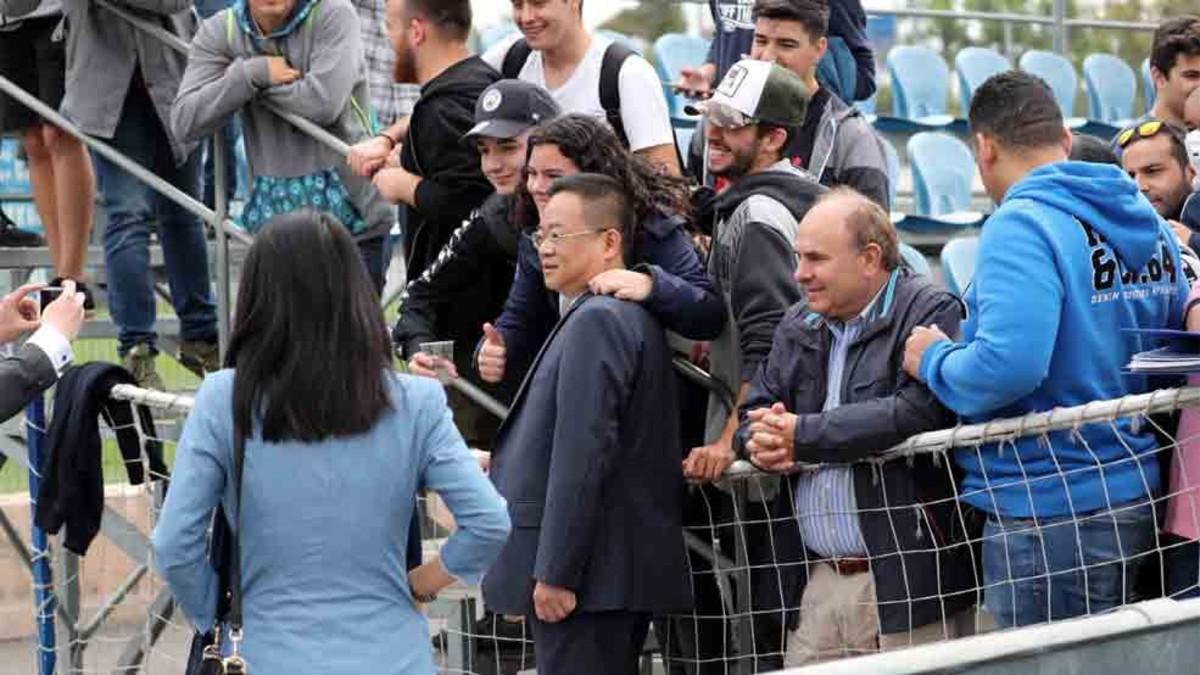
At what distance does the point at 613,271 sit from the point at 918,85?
704cm

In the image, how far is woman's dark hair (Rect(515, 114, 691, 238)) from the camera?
509 centimetres

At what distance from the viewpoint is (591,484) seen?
470 centimetres

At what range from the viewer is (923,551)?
4.60 meters

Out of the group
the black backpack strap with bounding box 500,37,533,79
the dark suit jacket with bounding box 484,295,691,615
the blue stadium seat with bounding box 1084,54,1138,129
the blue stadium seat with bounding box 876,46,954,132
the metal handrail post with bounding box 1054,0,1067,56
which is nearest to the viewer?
the dark suit jacket with bounding box 484,295,691,615

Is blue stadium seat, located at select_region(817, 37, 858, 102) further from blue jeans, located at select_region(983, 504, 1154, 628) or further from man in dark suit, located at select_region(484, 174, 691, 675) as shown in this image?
blue jeans, located at select_region(983, 504, 1154, 628)

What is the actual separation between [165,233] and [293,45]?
0.94 m

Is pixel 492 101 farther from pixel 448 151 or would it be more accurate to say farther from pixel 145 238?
pixel 145 238

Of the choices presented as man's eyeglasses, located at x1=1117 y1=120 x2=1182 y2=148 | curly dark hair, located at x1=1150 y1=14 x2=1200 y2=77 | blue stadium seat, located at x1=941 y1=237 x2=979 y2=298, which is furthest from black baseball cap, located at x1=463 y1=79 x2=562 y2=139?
blue stadium seat, located at x1=941 y1=237 x2=979 y2=298

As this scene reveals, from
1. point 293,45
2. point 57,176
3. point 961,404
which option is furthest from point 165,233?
point 961,404

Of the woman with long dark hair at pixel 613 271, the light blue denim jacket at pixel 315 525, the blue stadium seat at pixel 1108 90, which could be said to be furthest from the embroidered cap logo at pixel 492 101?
→ the blue stadium seat at pixel 1108 90

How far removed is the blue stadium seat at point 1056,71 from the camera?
11.8 meters

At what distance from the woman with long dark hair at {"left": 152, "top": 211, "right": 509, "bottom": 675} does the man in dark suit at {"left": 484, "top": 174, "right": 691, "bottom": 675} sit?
2.71 ft

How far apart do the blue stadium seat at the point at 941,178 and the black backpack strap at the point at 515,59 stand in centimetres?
430

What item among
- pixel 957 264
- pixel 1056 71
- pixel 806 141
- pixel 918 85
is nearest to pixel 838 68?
pixel 806 141
